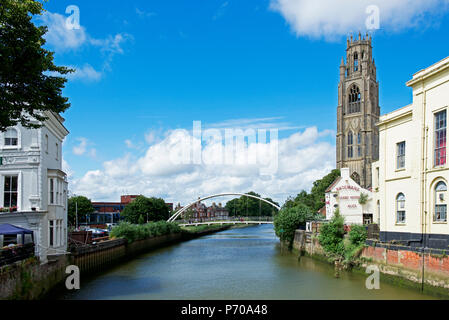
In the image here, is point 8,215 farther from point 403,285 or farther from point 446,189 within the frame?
point 446,189

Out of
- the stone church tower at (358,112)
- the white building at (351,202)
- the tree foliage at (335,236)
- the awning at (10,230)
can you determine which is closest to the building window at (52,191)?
the awning at (10,230)

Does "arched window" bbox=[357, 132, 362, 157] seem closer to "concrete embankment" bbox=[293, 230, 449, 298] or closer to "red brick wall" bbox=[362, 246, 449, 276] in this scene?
"concrete embankment" bbox=[293, 230, 449, 298]

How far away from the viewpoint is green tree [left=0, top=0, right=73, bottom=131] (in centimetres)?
1441

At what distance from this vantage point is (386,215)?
88.1 feet

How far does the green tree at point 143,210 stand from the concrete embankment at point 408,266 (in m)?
62.8

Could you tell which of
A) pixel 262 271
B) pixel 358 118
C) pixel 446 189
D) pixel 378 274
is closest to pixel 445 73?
pixel 446 189

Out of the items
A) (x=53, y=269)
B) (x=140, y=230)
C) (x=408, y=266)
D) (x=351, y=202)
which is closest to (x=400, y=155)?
(x=408, y=266)

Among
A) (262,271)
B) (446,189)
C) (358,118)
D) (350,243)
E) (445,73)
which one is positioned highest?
(358,118)

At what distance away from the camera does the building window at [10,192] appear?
21.0 meters

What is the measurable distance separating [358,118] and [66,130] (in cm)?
8282

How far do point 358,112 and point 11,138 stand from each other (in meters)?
89.0

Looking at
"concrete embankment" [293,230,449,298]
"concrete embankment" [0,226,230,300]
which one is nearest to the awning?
"concrete embankment" [0,226,230,300]

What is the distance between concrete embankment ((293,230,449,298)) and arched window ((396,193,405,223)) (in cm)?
208

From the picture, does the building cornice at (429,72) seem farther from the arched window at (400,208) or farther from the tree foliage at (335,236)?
the tree foliage at (335,236)
